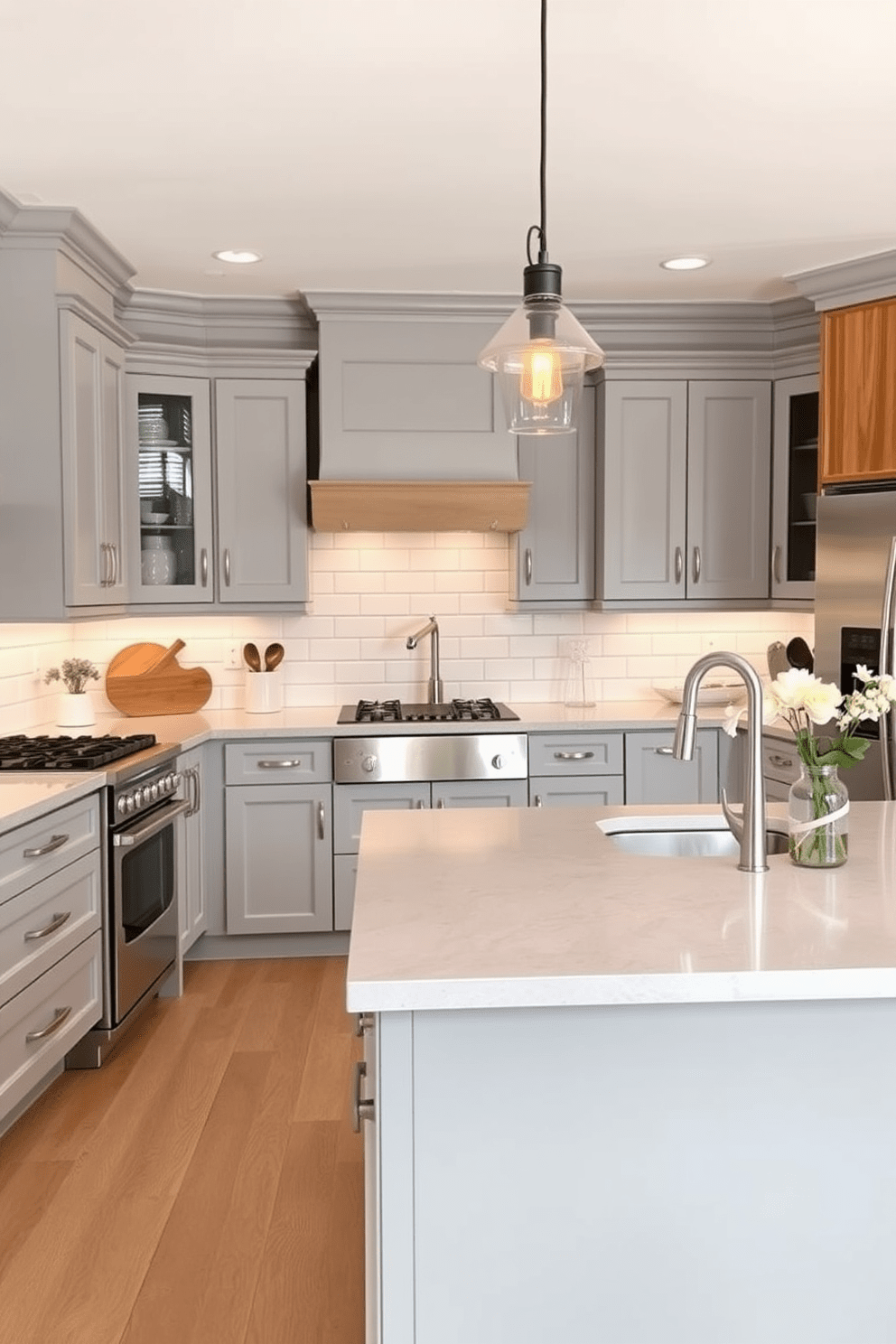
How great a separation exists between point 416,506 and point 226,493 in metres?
0.80

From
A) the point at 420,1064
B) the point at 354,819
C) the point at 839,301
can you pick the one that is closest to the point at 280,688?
the point at 354,819

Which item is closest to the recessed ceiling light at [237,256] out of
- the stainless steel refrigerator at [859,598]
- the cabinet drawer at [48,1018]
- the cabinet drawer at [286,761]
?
the cabinet drawer at [286,761]

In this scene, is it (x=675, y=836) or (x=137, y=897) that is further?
(x=137, y=897)

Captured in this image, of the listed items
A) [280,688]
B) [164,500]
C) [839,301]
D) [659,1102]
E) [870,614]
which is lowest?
[659,1102]

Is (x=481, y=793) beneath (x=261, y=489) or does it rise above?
beneath

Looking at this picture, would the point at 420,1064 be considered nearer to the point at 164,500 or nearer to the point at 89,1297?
the point at 89,1297

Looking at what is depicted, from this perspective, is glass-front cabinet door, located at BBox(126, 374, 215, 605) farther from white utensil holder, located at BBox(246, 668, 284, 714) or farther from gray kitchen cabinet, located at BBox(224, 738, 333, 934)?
gray kitchen cabinet, located at BBox(224, 738, 333, 934)

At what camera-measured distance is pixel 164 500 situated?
495 centimetres

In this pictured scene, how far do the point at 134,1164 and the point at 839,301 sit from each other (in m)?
3.70

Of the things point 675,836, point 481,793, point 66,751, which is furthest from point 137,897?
point 675,836

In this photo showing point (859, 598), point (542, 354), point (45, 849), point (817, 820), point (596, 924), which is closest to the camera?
point (596, 924)

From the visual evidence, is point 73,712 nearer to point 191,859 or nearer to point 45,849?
point 191,859

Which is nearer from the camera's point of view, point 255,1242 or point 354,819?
point 255,1242

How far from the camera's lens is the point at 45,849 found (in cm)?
330
